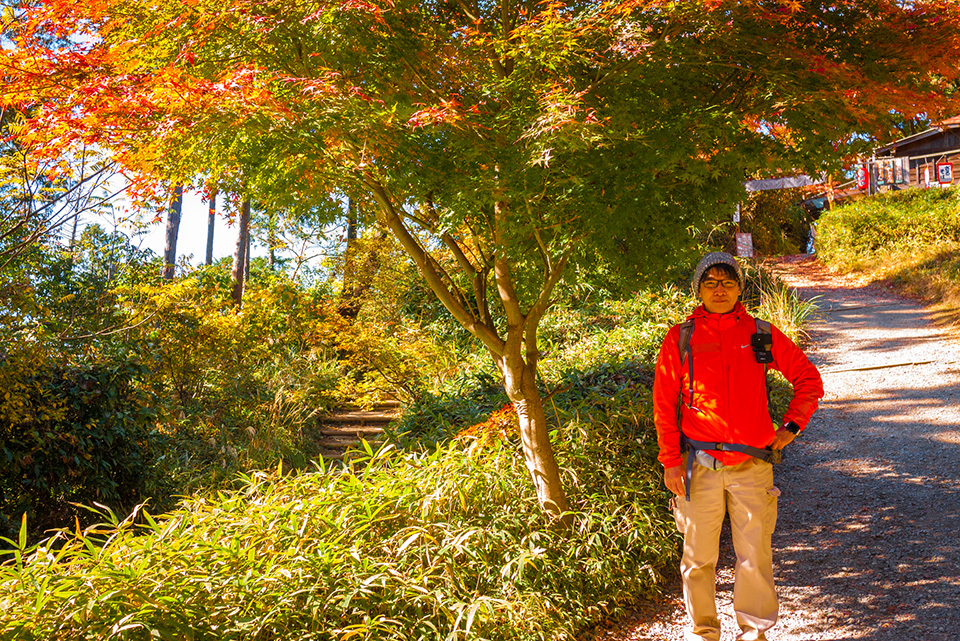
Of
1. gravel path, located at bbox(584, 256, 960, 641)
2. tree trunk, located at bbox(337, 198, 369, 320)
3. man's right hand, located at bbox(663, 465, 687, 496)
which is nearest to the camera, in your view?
man's right hand, located at bbox(663, 465, 687, 496)

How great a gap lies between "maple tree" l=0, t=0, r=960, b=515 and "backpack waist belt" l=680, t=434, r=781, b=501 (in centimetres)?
105

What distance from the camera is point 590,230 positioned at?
3.17 metres

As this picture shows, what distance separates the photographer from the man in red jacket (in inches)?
104

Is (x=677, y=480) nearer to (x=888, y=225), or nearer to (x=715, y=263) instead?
(x=715, y=263)

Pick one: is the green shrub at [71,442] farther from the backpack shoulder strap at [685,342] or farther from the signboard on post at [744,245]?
the signboard on post at [744,245]

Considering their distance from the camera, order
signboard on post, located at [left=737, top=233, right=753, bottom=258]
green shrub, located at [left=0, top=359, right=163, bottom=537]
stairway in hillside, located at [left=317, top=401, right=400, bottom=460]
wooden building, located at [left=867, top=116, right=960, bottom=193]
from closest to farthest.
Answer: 1. green shrub, located at [left=0, top=359, right=163, bottom=537]
2. stairway in hillside, located at [left=317, top=401, right=400, bottom=460]
3. signboard on post, located at [left=737, top=233, right=753, bottom=258]
4. wooden building, located at [left=867, top=116, right=960, bottom=193]

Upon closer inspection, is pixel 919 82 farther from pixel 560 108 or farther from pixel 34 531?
pixel 34 531

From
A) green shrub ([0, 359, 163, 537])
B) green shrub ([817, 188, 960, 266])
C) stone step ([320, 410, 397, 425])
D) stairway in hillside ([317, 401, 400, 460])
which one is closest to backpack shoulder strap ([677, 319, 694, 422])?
green shrub ([0, 359, 163, 537])

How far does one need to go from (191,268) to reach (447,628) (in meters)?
7.44

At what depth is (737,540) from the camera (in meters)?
2.69

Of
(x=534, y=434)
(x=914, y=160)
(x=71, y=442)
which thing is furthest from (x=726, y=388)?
(x=914, y=160)

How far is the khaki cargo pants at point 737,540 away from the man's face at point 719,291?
0.63 meters

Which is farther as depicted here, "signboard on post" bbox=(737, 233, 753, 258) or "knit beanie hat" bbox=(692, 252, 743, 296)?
"signboard on post" bbox=(737, 233, 753, 258)

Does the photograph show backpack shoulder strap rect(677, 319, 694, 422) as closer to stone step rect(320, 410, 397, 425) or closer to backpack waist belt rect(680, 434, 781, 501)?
backpack waist belt rect(680, 434, 781, 501)
